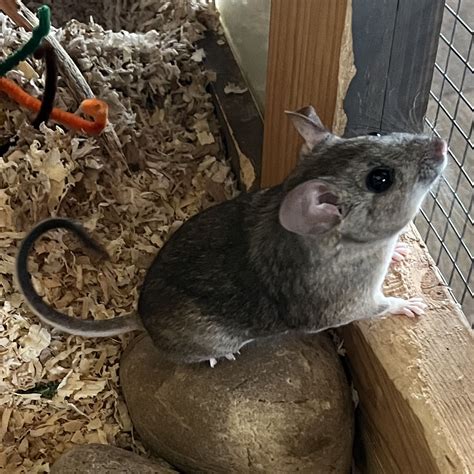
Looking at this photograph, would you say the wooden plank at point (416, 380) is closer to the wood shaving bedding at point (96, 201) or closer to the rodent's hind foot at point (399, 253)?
the rodent's hind foot at point (399, 253)

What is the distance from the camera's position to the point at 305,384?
1.82 m

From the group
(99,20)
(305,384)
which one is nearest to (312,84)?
(305,384)

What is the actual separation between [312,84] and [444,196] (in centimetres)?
44

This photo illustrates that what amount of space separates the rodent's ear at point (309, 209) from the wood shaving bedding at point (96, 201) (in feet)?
2.57

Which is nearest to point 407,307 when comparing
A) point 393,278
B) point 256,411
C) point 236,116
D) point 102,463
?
point 393,278

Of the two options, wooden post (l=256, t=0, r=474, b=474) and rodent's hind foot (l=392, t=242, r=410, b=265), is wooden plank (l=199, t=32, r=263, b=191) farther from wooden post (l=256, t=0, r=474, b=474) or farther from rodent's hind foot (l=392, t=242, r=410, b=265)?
rodent's hind foot (l=392, t=242, r=410, b=265)

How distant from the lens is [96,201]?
7.67 ft

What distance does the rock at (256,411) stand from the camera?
179 centimetres

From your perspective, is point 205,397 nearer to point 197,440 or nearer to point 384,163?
point 197,440

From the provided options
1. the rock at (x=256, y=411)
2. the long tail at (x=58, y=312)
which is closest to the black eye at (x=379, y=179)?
the rock at (x=256, y=411)

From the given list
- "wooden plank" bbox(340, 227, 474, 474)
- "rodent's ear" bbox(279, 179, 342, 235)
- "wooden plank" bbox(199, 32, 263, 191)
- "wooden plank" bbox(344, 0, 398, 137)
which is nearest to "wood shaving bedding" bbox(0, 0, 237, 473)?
"wooden plank" bbox(199, 32, 263, 191)

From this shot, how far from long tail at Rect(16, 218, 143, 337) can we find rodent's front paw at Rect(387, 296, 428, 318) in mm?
565

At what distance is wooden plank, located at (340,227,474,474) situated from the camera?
5.08 ft

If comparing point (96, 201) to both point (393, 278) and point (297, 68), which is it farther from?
point (393, 278)
